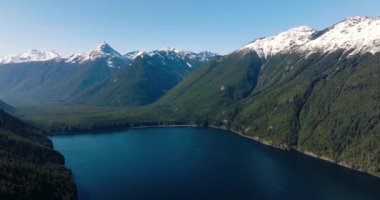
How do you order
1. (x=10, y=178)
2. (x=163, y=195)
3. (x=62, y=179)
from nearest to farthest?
1. (x=10, y=178)
2. (x=62, y=179)
3. (x=163, y=195)

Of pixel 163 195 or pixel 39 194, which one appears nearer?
pixel 39 194

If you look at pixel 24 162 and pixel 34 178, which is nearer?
pixel 34 178

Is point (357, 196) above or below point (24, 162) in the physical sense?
below

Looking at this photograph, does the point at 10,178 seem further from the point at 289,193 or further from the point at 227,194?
the point at 289,193

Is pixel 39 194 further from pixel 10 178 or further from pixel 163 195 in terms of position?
pixel 163 195

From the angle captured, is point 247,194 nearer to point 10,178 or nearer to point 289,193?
point 289,193

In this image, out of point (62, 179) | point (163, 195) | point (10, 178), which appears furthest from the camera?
point (163, 195)

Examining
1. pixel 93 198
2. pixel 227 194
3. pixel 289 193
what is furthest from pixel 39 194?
pixel 289 193

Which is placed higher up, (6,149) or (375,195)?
(6,149)

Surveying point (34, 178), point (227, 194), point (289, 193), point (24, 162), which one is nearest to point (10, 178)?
point (34, 178)
